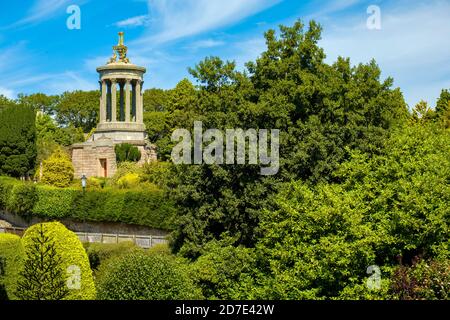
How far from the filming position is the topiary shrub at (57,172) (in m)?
51.1

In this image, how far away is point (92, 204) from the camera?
140 ft

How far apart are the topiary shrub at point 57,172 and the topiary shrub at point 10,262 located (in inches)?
1078

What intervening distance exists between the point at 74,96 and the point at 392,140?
7600cm

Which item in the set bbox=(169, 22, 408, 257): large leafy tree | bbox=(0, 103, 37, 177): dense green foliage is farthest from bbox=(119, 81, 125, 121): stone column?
bbox=(169, 22, 408, 257): large leafy tree

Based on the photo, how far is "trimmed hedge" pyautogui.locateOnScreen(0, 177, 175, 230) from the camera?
39719mm

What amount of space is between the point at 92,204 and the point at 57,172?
9.67 metres

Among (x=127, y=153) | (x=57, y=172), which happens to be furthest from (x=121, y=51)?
(x=57, y=172)

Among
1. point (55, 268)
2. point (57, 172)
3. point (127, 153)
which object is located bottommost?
point (55, 268)

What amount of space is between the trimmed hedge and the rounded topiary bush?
1602 centimetres

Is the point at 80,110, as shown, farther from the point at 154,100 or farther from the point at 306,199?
the point at 306,199

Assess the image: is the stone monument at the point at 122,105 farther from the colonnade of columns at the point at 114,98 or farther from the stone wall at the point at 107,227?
the stone wall at the point at 107,227
